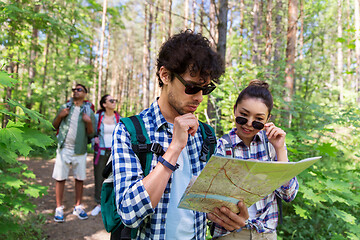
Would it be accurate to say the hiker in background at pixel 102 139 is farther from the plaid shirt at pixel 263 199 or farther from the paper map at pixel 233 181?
the paper map at pixel 233 181

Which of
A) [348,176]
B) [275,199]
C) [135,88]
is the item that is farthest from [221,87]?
[135,88]

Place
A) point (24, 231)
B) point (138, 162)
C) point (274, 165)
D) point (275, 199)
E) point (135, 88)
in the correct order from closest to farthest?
point (274, 165), point (138, 162), point (275, 199), point (24, 231), point (135, 88)

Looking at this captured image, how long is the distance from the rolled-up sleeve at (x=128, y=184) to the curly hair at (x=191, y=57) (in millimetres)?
485

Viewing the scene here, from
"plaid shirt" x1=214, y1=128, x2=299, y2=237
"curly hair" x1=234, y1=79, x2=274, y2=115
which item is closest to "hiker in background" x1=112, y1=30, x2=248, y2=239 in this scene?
"plaid shirt" x1=214, y1=128, x2=299, y2=237

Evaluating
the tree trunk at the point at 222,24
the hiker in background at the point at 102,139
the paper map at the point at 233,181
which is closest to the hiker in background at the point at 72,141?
the hiker in background at the point at 102,139

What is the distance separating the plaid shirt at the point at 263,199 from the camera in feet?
5.49

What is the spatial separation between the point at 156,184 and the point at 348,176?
156 inches

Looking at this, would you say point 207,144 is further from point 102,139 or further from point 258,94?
point 102,139

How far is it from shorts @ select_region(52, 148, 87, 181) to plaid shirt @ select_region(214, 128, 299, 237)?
3472mm

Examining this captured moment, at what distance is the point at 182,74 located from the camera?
1369 mm

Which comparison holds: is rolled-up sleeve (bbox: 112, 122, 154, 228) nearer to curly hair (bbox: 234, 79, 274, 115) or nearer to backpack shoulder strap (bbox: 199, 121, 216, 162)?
backpack shoulder strap (bbox: 199, 121, 216, 162)

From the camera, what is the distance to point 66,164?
14.1ft

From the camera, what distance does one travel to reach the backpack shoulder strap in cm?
150

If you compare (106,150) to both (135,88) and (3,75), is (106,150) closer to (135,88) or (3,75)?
(3,75)
